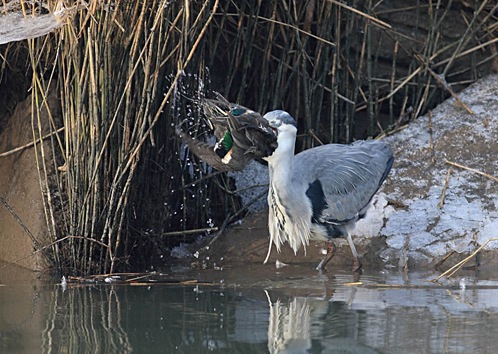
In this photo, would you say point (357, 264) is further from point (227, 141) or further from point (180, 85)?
point (180, 85)

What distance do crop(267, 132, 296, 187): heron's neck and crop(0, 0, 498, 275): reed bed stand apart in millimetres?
649

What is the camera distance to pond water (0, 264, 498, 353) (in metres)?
2.53

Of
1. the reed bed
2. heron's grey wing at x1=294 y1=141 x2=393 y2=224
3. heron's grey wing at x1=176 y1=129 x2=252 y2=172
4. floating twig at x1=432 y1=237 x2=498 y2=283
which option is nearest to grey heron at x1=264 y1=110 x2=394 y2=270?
heron's grey wing at x1=294 y1=141 x2=393 y2=224

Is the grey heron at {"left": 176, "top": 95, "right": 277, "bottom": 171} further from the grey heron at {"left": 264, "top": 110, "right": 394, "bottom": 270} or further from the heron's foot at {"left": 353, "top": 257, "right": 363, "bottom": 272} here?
the heron's foot at {"left": 353, "top": 257, "right": 363, "bottom": 272}

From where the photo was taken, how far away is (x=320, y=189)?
4258mm

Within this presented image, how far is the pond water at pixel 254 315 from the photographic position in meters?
2.53

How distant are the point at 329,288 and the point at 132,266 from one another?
4.25 ft

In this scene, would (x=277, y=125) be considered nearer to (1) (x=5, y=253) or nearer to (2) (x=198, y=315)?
(2) (x=198, y=315)

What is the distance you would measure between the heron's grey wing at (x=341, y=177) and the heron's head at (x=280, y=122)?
0.41 metres

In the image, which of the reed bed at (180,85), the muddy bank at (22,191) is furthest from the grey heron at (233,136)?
the muddy bank at (22,191)

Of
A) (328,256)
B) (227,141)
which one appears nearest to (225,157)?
(227,141)

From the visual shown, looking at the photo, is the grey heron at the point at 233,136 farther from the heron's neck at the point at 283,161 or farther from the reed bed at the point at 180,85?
the reed bed at the point at 180,85

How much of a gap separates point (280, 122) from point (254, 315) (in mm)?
1244

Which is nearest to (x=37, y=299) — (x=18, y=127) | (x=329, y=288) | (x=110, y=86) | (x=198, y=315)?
(x=198, y=315)
